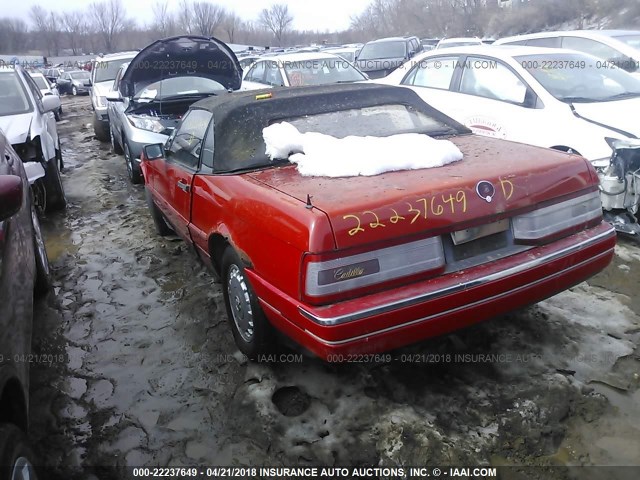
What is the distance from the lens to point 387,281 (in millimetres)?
2428

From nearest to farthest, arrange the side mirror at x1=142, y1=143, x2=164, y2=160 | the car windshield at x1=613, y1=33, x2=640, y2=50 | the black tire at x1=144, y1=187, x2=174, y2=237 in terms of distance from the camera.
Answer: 1. the side mirror at x1=142, y1=143, x2=164, y2=160
2. the black tire at x1=144, y1=187, x2=174, y2=237
3. the car windshield at x1=613, y1=33, x2=640, y2=50

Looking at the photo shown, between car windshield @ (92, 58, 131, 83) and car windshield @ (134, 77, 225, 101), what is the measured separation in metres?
4.81

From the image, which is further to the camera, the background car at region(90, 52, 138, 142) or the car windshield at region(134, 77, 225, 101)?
the background car at region(90, 52, 138, 142)

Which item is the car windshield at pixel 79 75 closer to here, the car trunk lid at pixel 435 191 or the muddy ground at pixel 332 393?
the muddy ground at pixel 332 393

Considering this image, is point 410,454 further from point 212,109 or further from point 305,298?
point 212,109

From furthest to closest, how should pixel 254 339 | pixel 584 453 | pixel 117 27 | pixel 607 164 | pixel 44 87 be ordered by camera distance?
pixel 117 27, pixel 44 87, pixel 607 164, pixel 254 339, pixel 584 453

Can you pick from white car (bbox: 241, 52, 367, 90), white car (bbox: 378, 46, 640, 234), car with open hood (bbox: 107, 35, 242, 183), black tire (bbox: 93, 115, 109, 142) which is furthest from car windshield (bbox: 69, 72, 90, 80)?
white car (bbox: 378, 46, 640, 234)

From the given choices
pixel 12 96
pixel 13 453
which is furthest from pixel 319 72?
pixel 13 453

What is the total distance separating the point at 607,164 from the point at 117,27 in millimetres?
86608

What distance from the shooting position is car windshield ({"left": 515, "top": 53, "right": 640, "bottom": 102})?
18.5ft

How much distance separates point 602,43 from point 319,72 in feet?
15.8

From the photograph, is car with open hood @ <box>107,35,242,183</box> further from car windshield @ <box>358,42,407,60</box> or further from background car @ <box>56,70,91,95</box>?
background car @ <box>56,70,91,95</box>

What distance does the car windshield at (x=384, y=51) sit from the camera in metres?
15.4

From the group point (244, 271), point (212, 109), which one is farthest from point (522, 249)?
point (212, 109)
